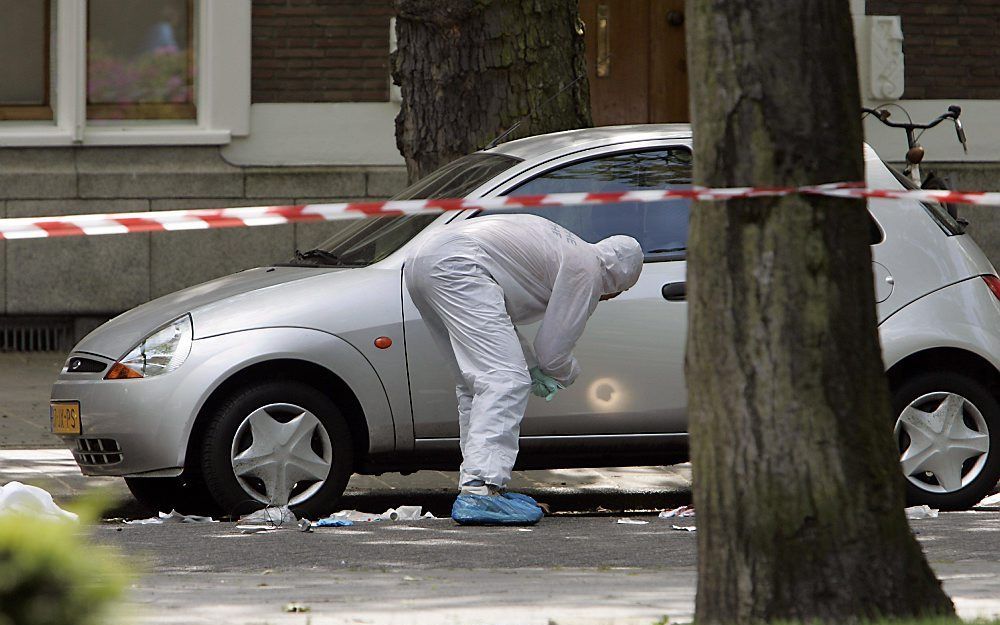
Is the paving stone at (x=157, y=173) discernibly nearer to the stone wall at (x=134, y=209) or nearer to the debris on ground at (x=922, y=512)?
the stone wall at (x=134, y=209)

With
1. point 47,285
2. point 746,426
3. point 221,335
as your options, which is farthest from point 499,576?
point 47,285

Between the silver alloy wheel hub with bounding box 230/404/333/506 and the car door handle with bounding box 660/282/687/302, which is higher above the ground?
the car door handle with bounding box 660/282/687/302

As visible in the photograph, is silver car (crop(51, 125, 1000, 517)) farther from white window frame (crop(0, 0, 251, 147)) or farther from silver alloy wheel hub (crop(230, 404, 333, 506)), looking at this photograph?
white window frame (crop(0, 0, 251, 147))

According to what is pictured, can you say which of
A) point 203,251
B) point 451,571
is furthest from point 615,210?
point 203,251

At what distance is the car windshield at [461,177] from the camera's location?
7266 millimetres

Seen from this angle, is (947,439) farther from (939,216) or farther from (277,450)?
(277,450)

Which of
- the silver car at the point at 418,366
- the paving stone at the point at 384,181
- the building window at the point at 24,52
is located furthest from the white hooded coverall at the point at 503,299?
the building window at the point at 24,52

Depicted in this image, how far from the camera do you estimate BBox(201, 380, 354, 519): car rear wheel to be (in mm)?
6703

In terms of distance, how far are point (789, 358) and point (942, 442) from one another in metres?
3.69

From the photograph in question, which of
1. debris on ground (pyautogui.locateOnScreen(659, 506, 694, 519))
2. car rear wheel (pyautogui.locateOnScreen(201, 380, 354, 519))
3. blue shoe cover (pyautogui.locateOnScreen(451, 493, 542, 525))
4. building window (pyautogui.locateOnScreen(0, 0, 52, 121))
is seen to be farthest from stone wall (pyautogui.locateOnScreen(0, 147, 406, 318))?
blue shoe cover (pyautogui.locateOnScreen(451, 493, 542, 525))

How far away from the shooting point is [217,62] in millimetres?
14008

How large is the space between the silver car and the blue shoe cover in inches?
23.3

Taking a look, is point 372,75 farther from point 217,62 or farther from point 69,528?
point 69,528

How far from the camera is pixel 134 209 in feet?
45.3
